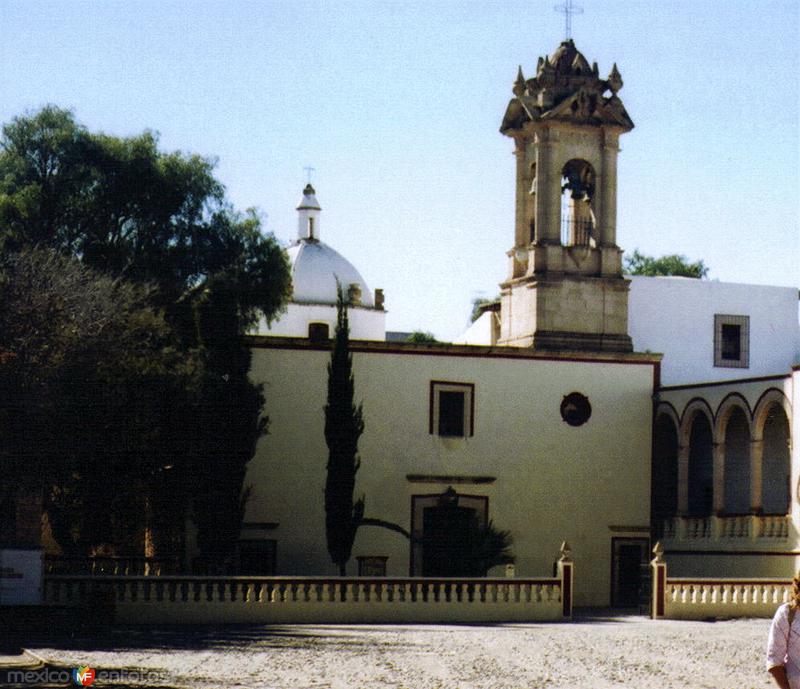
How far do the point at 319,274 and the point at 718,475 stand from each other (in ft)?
83.2

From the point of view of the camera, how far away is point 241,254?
36812mm

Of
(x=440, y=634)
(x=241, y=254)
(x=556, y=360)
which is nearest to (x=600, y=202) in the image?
(x=556, y=360)

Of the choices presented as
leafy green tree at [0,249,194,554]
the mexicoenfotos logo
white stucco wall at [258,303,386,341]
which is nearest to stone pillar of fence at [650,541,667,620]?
leafy green tree at [0,249,194,554]

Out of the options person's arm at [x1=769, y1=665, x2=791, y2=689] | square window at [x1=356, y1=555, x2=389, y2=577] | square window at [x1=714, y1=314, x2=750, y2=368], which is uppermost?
square window at [x1=714, y1=314, x2=750, y2=368]

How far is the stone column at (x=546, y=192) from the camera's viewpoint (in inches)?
1580

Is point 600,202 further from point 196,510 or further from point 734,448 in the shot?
point 196,510

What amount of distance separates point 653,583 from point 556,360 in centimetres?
772

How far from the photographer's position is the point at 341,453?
114 ft

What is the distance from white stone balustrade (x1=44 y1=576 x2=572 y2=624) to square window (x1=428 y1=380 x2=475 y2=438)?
6333 mm

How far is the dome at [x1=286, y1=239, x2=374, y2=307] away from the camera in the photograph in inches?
2297

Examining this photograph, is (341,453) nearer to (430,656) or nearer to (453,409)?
(453,409)

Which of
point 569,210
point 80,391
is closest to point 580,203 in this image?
point 569,210

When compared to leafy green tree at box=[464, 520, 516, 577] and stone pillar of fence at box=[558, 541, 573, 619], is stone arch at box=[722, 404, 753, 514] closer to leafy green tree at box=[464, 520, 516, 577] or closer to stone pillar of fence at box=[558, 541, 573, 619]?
leafy green tree at box=[464, 520, 516, 577]

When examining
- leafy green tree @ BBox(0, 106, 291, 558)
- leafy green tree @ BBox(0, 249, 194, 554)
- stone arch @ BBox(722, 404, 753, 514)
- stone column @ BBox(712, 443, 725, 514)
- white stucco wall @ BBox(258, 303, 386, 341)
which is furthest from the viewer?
white stucco wall @ BBox(258, 303, 386, 341)
